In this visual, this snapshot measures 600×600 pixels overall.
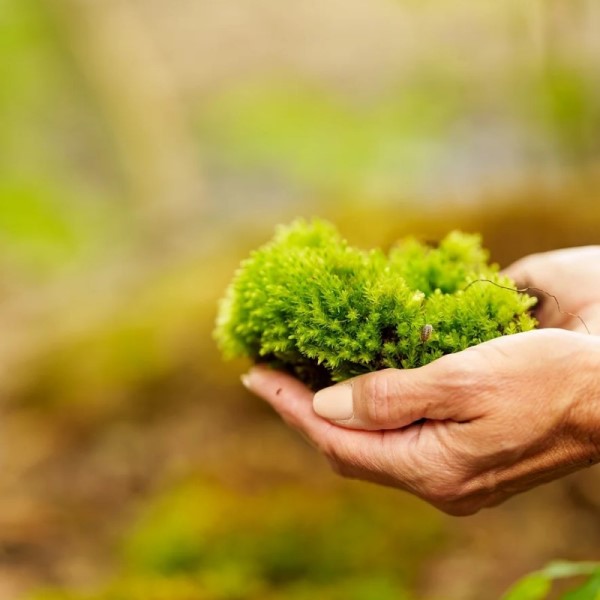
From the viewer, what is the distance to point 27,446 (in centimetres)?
230

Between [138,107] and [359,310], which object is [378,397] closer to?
[359,310]

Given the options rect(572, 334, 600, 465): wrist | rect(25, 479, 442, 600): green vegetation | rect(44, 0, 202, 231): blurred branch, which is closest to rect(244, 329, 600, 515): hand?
rect(572, 334, 600, 465): wrist

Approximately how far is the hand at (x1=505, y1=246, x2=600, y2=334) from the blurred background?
1.00 meters

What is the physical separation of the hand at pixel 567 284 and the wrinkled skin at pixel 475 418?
0.05 feet

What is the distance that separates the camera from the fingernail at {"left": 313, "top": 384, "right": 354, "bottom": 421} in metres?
0.84

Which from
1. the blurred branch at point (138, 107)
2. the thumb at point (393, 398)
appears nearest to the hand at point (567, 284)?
the thumb at point (393, 398)

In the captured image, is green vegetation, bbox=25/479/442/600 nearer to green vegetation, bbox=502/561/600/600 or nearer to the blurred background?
the blurred background

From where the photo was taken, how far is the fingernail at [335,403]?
2.75 feet

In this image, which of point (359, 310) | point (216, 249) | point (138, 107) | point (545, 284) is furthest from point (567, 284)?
point (138, 107)

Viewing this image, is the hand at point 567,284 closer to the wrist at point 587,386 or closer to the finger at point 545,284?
the finger at point 545,284

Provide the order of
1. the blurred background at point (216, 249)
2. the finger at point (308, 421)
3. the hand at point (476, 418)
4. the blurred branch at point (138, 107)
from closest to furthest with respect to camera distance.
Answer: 1. the hand at point (476, 418)
2. the finger at point (308, 421)
3. the blurred background at point (216, 249)
4. the blurred branch at point (138, 107)

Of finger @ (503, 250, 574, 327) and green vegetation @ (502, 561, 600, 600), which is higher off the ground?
finger @ (503, 250, 574, 327)

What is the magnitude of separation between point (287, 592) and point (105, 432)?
91 centimetres

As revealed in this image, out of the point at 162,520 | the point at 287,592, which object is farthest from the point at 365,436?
the point at 162,520
